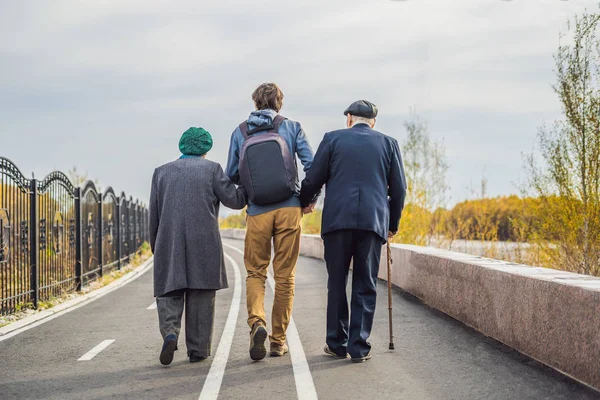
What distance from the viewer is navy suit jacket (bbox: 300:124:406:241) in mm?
6152

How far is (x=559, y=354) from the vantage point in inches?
223

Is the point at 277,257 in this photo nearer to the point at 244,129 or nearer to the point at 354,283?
the point at 354,283

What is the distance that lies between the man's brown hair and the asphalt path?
2.25 meters

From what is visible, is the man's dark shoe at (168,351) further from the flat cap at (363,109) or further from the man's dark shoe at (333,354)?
the flat cap at (363,109)

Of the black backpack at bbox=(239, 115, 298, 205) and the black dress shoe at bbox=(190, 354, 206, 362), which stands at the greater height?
the black backpack at bbox=(239, 115, 298, 205)

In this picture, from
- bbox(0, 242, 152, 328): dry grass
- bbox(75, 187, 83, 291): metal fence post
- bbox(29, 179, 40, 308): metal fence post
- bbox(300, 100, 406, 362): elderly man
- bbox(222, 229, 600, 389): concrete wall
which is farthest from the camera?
bbox(75, 187, 83, 291): metal fence post

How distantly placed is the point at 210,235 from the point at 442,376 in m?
2.29

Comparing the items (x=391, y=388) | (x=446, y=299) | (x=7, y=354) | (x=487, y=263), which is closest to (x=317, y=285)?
(x=446, y=299)

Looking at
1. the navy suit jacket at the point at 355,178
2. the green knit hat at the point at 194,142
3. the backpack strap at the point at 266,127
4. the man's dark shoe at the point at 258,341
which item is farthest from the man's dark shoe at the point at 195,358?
the backpack strap at the point at 266,127

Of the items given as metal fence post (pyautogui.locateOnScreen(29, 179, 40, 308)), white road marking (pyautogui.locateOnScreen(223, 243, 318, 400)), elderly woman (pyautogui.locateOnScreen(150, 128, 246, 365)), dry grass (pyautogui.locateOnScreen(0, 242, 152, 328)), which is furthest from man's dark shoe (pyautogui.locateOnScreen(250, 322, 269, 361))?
metal fence post (pyautogui.locateOnScreen(29, 179, 40, 308))

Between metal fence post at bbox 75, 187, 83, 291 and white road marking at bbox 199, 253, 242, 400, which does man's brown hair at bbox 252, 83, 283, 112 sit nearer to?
white road marking at bbox 199, 253, 242, 400

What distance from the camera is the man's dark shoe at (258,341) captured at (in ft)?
19.7

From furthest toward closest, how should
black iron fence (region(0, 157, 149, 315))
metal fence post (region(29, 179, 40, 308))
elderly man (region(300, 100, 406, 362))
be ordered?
metal fence post (region(29, 179, 40, 308)) → black iron fence (region(0, 157, 149, 315)) → elderly man (region(300, 100, 406, 362))

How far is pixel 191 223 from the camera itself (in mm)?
6277
